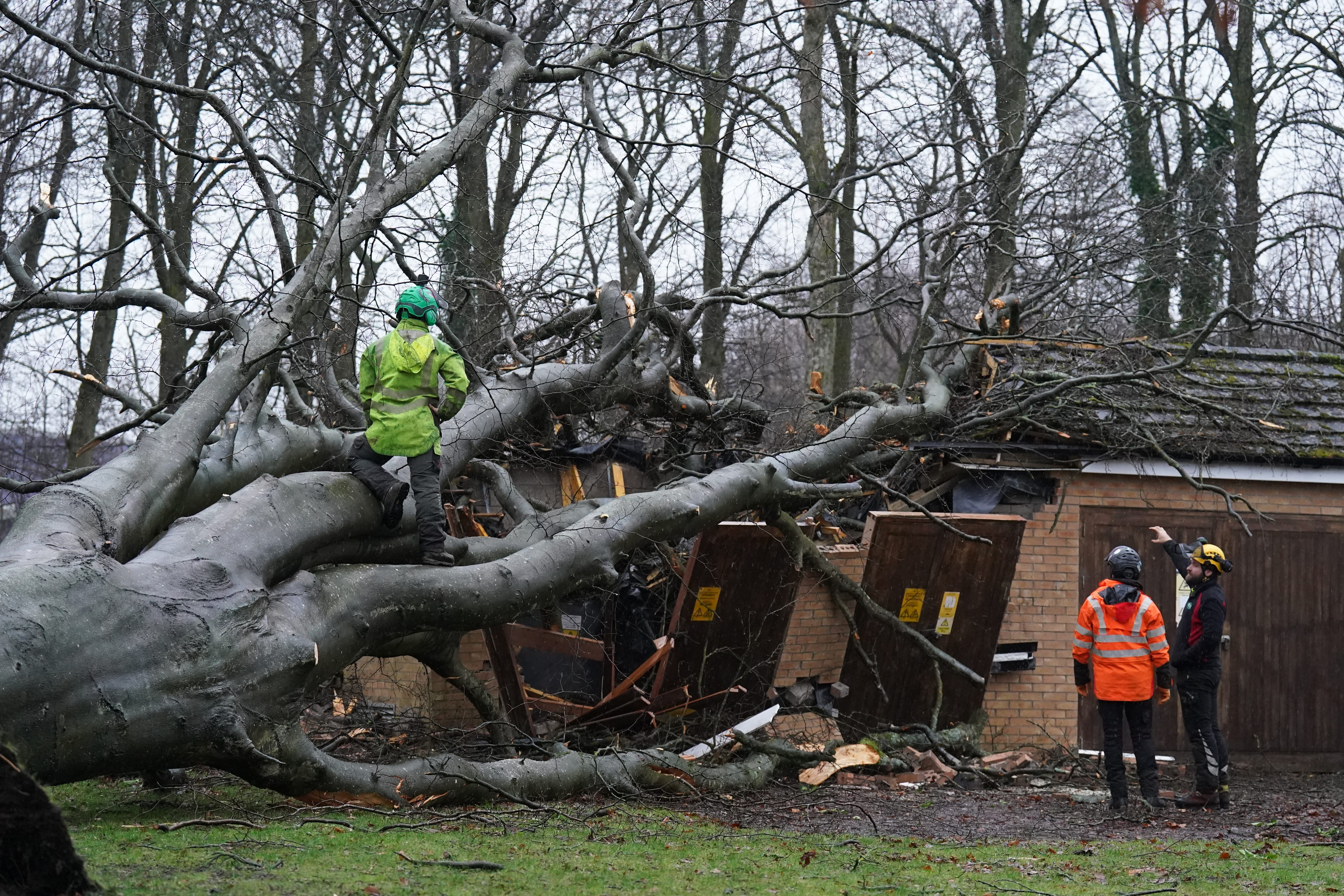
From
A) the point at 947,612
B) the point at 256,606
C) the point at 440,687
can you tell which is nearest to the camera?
the point at 256,606

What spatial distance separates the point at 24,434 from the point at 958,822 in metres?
15.4

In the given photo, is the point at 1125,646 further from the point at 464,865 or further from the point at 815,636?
the point at 464,865

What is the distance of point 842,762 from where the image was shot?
28.9ft

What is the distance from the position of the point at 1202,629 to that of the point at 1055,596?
2460 millimetres

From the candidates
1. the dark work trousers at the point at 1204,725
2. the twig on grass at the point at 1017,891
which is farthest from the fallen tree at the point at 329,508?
the twig on grass at the point at 1017,891

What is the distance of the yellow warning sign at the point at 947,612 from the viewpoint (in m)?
10.2

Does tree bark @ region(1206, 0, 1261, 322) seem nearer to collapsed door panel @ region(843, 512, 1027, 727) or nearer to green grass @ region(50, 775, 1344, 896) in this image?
collapsed door panel @ region(843, 512, 1027, 727)

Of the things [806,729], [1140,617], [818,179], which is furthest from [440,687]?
[818,179]

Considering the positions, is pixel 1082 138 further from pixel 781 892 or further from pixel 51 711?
pixel 51 711

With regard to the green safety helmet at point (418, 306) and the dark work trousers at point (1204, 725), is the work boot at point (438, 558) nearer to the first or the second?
the green safety helmet at point (418, 306)

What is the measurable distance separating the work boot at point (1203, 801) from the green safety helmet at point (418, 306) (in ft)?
19.4

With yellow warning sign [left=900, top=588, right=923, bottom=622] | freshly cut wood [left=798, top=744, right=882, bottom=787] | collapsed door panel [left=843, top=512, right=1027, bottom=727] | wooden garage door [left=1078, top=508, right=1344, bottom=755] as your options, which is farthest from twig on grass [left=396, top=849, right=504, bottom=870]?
wooden garage door [left=1078, top=508, right=1344, bottom=755]

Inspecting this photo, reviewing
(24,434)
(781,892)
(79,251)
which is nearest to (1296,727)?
(781,892)

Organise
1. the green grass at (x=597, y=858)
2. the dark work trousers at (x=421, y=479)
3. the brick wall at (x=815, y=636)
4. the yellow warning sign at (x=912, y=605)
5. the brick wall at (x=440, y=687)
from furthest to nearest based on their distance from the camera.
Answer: the yellow warning sign at (x=912, y=605) → the brick wall at (x=815, y=636) → the brick wall at (x=440, y=687) → the dark work trousers at (x=421, y=479) → the green grass at (x=597, y=858)
